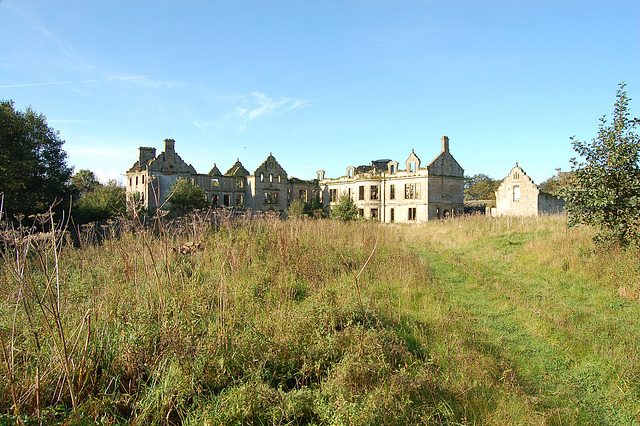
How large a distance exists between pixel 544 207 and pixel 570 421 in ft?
104

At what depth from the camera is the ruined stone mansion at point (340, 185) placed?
33.5m

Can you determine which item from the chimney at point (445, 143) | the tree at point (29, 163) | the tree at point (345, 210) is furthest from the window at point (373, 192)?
the tree at point (29, 163)

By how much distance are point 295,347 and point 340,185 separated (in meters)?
39.0

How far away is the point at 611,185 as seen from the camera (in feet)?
30.9

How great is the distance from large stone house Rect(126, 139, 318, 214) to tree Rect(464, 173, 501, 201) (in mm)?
33258

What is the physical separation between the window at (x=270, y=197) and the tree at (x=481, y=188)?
119 ft

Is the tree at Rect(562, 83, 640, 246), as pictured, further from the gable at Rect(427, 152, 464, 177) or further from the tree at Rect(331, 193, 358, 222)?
the gable at Rect(427, 152, 464, 177)

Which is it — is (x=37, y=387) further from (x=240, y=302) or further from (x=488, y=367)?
(x=488, y=367)

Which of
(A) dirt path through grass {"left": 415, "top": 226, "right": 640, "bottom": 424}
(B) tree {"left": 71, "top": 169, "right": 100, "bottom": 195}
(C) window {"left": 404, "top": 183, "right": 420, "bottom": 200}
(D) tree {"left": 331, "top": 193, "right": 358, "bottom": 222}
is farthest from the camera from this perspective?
(B) tree {"left": 71, "top": 169, "right": 100, "bottom": 195}

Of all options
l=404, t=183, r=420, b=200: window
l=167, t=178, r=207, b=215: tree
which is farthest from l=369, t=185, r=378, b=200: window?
l=167, t=178, r=207, b=215: tree

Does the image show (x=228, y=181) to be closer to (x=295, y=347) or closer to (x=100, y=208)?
(x=100, y=208)

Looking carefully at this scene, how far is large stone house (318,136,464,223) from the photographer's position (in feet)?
116

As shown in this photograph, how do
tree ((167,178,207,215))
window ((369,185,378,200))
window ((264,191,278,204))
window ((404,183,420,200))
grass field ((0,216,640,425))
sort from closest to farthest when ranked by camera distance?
grass field ((0,216,640,425))
tree ((167,178,207,215))
window ((404,183,420,200))
window ((264,191,278,204))
window ((369,185,378,200))

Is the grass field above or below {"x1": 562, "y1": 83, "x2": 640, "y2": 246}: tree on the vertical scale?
below
